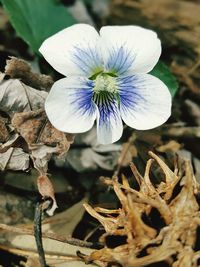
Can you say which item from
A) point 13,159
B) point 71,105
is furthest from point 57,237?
point 71,105

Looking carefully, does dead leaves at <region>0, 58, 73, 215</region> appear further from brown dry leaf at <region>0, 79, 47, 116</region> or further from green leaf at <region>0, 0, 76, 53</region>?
green leaf at <region>0, 0, 76, 53</region>

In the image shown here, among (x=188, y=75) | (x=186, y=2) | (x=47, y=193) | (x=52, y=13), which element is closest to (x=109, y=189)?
(x=47, y=193)

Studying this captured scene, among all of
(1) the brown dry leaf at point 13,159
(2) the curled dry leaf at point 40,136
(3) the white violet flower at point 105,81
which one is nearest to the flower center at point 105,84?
(3) the white violet flower at point 105,81

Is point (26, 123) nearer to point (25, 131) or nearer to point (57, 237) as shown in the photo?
point (25, 131)

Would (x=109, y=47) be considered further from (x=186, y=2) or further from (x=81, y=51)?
(x=186, y=2)

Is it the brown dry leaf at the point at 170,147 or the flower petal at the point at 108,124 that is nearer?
the flower petal at the point at 108,124

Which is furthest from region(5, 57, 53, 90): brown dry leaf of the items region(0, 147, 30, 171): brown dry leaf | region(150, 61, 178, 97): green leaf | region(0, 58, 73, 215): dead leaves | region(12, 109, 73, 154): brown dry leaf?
region(150, 61, 178, 97): green leaf

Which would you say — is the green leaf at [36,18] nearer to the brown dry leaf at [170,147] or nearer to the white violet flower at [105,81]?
the white violet flower at [105,81]
